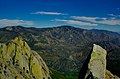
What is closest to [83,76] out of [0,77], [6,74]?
[0,77]

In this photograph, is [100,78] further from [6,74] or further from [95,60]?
[6,74]

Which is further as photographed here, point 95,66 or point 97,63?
point 97,63

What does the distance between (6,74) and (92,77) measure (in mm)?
182648

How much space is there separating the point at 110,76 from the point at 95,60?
14.6 feet

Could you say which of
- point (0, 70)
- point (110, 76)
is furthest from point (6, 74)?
point (110, 76)

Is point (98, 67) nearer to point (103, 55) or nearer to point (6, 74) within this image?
point (103, 55)

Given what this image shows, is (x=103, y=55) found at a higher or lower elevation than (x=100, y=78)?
higher

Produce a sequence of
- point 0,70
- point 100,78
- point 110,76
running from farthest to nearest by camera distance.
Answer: point 0,70, point 110,76, point 100,78

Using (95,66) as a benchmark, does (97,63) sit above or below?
above

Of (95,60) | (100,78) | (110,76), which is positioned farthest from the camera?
(110,76)

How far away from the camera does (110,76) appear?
29344mm

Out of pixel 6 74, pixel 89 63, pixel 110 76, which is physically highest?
pixel 89 63

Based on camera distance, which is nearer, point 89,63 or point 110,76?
point 89,63

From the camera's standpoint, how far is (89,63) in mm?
25703
